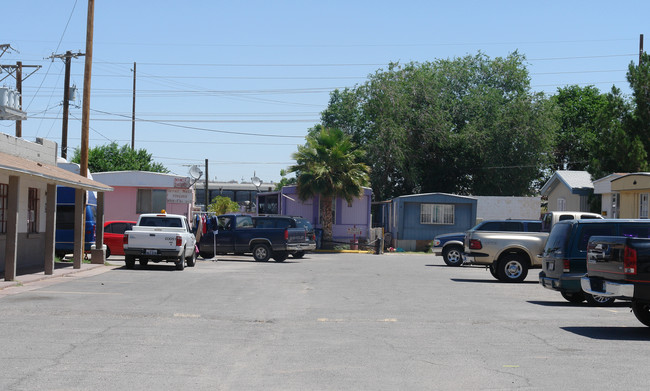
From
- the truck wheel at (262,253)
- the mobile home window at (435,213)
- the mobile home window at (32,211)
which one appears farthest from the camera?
the mobile home window at (435,213)

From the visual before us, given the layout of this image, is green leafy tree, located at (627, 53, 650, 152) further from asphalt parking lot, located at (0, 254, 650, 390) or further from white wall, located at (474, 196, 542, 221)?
asphalt parking lot, located at (0, 254, 650, 390)

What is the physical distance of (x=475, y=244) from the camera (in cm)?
2317

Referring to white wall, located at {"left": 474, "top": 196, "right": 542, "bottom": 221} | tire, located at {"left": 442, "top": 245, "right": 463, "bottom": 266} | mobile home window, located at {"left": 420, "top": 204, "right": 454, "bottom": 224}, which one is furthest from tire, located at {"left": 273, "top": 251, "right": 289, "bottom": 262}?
white wall, located at {"left": 474, "top": 196, "right": 542, "bottom": 221}

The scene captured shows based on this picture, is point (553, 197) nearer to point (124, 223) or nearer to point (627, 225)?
point (124, 223)

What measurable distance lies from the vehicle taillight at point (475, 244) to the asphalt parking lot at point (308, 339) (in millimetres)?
3940

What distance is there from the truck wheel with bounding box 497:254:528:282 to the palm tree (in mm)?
21808

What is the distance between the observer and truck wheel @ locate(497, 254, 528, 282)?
893 inches

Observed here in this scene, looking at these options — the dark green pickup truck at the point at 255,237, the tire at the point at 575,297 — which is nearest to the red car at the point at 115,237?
the dark green pickup truck at the point at 255,237

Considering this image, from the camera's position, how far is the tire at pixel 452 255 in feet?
103

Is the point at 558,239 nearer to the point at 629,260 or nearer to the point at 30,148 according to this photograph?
the point at 629,260

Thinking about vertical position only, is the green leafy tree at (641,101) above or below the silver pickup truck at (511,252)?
above

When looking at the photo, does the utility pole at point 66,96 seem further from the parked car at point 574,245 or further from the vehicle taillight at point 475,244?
the parked car at point 574,245

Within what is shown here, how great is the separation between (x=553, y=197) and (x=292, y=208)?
54.5 ft

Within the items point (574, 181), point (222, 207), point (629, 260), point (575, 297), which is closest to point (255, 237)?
→ point (575, 297)
